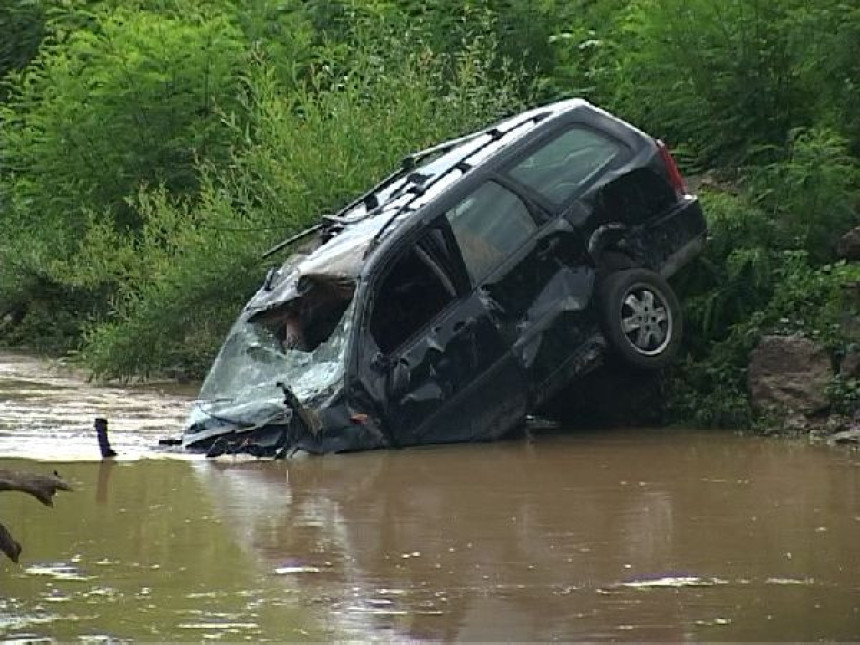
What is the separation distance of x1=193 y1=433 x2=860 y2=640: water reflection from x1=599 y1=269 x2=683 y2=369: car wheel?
61 cm

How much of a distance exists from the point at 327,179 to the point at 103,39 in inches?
326

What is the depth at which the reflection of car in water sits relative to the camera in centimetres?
1195

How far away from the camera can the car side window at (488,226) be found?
12328mm

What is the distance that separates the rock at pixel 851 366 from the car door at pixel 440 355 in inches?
86.9

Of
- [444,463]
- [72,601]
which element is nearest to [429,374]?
[444,463]

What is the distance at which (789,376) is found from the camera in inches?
502

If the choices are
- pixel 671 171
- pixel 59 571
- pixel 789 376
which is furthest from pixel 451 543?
pixel 671 171

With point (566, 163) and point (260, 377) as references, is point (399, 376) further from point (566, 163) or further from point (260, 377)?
point (566, 163)

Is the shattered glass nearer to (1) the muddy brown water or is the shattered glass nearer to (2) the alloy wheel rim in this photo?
(1) the muddy brown water

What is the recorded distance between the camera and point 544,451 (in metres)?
12.0

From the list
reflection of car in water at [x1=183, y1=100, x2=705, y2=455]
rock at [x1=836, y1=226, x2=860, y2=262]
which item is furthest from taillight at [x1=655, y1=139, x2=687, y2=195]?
rock at [x1=836, y1=226, x2=860, y2=262]

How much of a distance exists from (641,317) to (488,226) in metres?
1.25

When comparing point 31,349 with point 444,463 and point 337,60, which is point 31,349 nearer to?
point 337,60

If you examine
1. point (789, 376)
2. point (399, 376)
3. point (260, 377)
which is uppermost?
point (399, 376)
